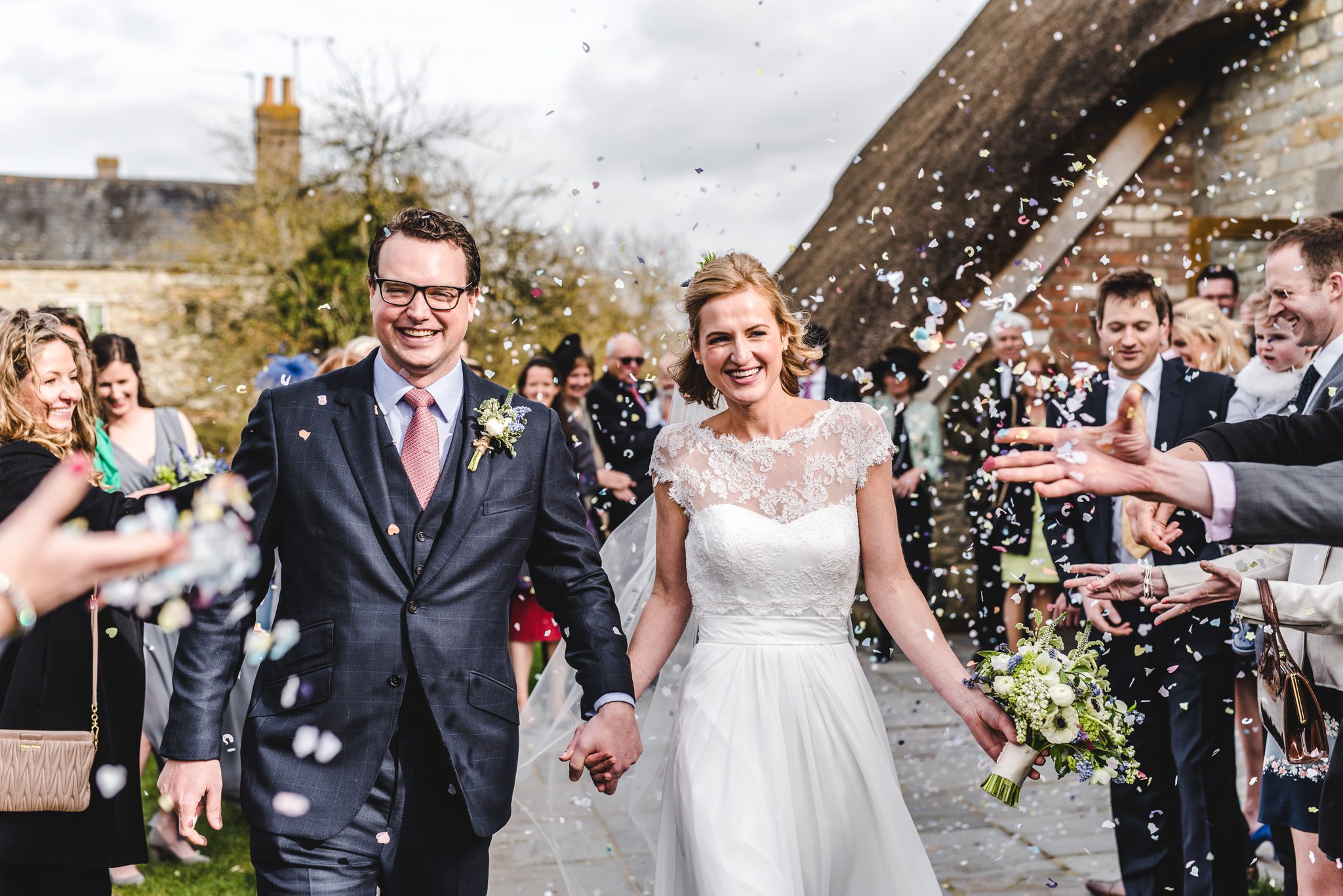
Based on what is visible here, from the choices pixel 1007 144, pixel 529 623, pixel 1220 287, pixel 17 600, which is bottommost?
pixel 529 623

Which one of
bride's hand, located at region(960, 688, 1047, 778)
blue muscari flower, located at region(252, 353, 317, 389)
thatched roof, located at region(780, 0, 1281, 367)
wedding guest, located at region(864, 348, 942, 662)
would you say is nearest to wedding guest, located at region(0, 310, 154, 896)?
bride's hand, located at region(960, 688, 1047, 778)

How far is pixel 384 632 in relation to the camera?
8.91 feet

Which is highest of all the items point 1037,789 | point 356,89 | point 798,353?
point 356,89

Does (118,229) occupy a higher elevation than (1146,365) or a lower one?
higher

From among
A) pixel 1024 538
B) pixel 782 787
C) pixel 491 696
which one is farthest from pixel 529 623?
pixel 491 696

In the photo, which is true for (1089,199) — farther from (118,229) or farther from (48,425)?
(118,229)

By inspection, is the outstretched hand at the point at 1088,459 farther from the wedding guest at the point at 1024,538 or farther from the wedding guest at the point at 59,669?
the wedding guest at the point at 1024,538

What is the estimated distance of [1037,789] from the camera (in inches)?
234

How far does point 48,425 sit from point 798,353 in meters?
2.31

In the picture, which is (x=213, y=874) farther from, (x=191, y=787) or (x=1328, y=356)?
(x=1328, y=356)

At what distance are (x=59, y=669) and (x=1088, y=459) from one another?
9.75 feet

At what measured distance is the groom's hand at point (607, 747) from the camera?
116 inches

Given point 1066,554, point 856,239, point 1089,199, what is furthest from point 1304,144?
point 1066,554

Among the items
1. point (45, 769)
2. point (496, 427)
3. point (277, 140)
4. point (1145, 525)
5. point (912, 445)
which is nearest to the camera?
point (496, 427)
